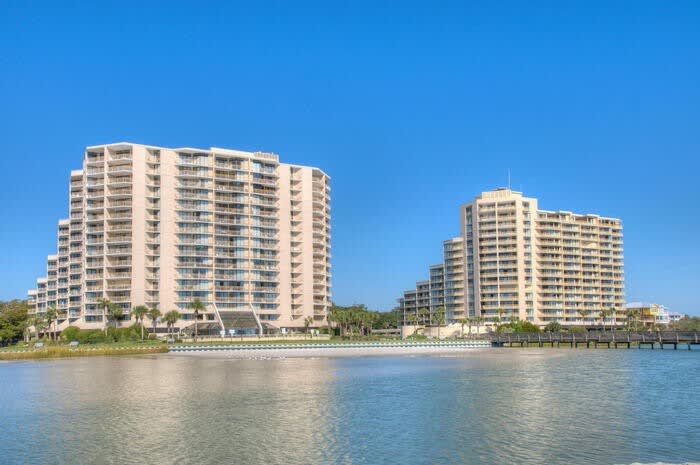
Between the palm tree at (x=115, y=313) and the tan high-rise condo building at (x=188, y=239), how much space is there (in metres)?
2.75

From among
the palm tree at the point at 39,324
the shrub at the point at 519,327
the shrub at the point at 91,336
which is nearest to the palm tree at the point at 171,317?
the shrub at the point at 91,336

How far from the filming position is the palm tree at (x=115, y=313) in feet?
534

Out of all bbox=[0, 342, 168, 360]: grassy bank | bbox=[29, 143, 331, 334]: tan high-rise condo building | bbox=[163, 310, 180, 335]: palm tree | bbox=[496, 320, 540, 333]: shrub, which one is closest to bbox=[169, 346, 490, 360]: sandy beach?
bbox=[0, 342, 168, 360]: grassy bank

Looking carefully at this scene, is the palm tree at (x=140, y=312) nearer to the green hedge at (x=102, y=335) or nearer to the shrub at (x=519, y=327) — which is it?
the green hedge at (x=102, y=335)

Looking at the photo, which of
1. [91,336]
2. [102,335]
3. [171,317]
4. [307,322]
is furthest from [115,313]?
[307,322]

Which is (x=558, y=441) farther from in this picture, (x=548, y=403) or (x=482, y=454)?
(x=548, y=403)

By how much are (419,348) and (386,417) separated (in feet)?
353

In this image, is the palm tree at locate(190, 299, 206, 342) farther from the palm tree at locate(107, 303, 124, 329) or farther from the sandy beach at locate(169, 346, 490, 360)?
the sandy beach at locate(169, 346, 490, 360)

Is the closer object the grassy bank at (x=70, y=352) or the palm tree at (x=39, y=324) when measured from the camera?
the grassy bank at (x=70, y=352)

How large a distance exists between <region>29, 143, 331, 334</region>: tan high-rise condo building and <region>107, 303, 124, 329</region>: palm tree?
275cm

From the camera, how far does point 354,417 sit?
154 ft

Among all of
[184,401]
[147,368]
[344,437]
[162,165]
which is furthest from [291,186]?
[344,437]

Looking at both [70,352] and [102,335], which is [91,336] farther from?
[70,352]

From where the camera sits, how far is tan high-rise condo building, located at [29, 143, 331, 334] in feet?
566
